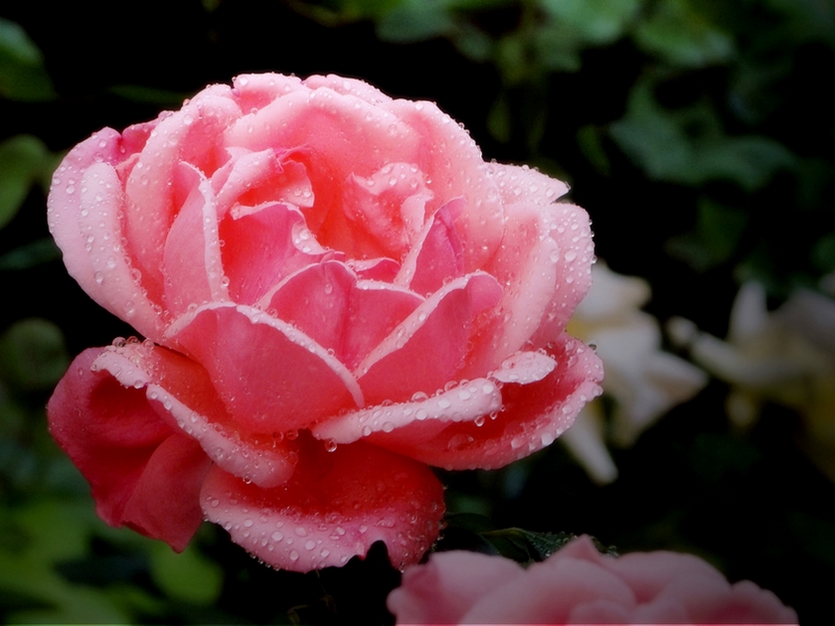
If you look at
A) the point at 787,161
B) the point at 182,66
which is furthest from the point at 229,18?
the point at 787,161

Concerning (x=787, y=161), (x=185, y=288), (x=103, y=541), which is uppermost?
(x=185, y=288)

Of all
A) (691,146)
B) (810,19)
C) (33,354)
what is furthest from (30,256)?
(810,19)

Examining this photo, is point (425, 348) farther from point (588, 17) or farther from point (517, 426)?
point (588, 17)

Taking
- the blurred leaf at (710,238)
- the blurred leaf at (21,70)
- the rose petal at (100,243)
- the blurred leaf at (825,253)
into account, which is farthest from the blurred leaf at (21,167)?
the blurred leaf at (825,253)

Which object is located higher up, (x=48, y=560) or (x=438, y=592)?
(x=438, y=592)

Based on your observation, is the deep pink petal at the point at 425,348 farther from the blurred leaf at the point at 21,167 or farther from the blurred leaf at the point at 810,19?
the blurred leaf at the point at 810,19

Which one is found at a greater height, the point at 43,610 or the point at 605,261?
the point at 605,261

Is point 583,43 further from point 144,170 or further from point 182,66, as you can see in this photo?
point 144,170

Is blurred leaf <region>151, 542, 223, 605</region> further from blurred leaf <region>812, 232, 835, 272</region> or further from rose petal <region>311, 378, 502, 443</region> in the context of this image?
blurred leaf <region>812, 232, 835, 272</region>
